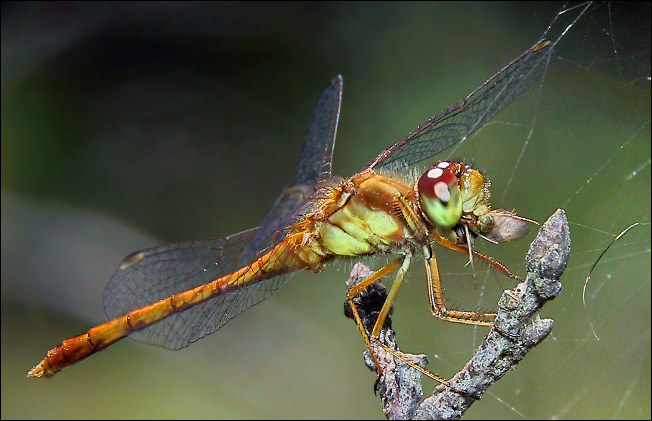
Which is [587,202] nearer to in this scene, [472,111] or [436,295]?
[472,111]

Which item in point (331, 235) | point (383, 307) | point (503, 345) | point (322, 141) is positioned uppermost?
point (322, 141)

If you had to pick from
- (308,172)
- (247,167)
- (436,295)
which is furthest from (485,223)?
(247,167)

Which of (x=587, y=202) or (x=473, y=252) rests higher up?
(x=587, y=202)

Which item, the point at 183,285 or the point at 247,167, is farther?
the point at 247,167

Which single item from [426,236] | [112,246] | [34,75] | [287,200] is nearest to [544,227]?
[426,236]

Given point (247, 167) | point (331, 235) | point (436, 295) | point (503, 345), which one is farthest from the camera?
point (247, 167)

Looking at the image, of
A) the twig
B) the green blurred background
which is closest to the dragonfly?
the twig

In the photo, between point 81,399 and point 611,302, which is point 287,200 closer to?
point 611,302
